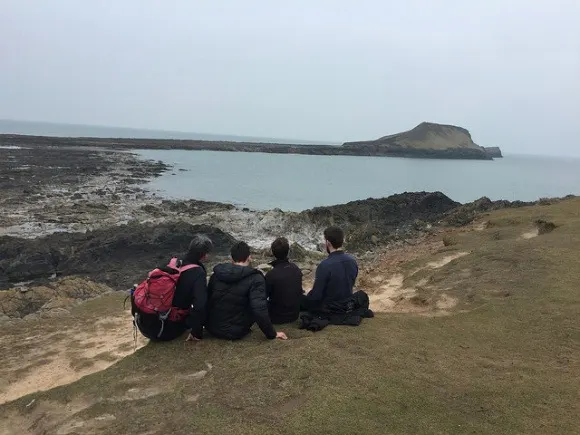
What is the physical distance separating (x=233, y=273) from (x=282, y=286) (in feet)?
3.14

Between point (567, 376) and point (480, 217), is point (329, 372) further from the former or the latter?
point (480, 217)

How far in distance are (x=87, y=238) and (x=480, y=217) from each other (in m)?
21.8

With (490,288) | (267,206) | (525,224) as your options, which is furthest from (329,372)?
(267,206)

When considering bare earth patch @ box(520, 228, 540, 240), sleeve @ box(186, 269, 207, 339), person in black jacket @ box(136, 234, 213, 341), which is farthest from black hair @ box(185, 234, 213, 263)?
bare earth patch @ box(520, 228, 540, 240)

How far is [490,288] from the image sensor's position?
444 inches

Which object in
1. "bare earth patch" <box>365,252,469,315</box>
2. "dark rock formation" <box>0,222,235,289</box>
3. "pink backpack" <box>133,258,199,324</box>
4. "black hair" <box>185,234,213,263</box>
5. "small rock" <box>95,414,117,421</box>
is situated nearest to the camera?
"small rock" <box>95,414,117,421</box>

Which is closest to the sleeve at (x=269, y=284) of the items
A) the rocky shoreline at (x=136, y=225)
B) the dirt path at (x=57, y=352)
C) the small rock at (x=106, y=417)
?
the small rock at (x=106, y=417)

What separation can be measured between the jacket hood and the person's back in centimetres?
130

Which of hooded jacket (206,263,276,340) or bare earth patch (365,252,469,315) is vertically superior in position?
hooded jacket (206,263,276,340)

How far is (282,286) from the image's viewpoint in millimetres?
7941

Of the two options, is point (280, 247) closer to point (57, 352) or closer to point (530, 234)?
point (57, 352)

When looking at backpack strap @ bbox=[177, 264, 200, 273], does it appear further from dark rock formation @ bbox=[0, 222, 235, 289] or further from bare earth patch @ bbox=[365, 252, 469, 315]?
dark rock formation @ bbox=[0, 222, 235, 289]

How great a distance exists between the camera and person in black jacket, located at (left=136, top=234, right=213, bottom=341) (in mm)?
7441

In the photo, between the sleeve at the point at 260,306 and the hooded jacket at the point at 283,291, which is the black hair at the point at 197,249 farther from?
the hooded jacket at the point at 283,291
